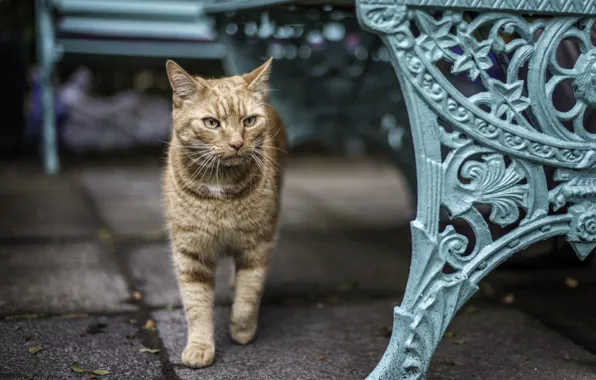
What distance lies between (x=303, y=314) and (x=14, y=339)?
1002mm

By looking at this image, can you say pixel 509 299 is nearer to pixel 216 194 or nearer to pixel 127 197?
pixel 216 194

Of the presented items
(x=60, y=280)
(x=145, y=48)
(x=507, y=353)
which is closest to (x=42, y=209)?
(x=60, y=280)

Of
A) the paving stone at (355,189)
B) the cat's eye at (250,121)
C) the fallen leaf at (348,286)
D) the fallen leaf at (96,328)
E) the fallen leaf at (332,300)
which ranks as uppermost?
the cat's eye at (250,121)

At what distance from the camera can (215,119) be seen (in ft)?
6.91

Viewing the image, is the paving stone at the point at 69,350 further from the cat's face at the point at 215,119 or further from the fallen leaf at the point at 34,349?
the cat's face at the point at 215,119

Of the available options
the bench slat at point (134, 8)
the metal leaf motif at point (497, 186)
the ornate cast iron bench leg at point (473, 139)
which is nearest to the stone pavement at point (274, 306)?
the ornate cast iron bench leg at point (473, 139)

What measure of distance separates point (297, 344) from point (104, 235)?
5.23 feet

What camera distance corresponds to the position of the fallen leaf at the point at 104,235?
3.40 m

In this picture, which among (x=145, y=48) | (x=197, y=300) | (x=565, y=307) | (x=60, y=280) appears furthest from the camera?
(x=145, y=48)

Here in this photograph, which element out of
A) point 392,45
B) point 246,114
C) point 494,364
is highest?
point 392,45

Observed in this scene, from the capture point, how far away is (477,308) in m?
2.62

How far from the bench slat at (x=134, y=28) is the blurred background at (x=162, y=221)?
0.05ft

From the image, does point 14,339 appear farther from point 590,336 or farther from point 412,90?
point 590,336

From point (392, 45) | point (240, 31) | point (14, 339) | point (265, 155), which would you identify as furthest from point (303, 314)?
point (240, 31)
